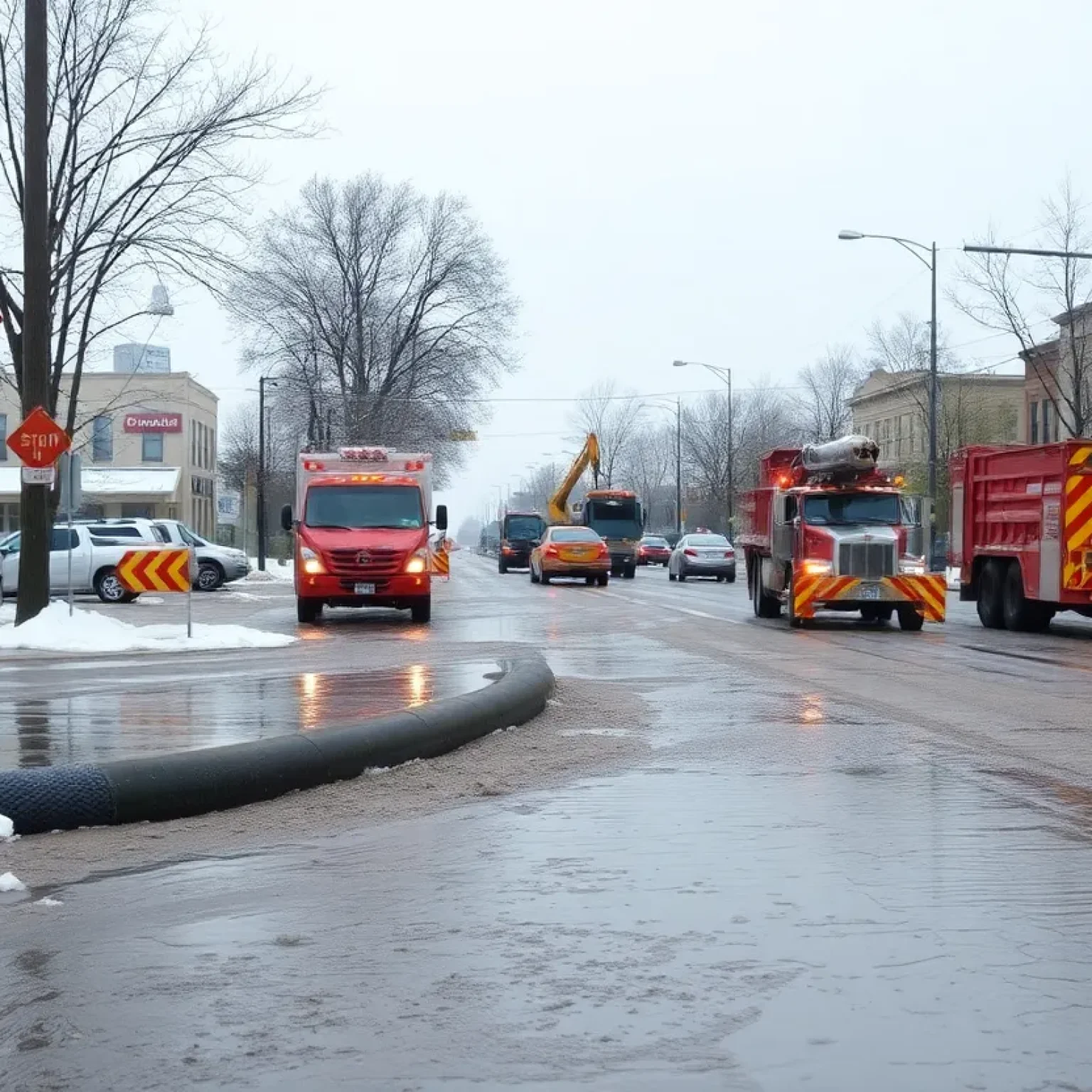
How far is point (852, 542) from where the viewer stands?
2377 centimetres

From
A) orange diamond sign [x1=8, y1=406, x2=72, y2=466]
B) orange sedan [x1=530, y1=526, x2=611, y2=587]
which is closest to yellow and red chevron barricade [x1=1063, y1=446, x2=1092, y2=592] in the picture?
orange diamond sign [x1=8, y1=406, x2=72, y2=466]

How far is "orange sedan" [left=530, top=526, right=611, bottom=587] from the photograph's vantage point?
1742 inches

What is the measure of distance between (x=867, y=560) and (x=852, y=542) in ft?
1.21

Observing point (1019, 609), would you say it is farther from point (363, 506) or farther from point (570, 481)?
point (570, 481)

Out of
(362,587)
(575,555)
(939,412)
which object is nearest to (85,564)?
(362,587)

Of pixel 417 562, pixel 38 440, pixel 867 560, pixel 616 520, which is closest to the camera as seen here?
pixel 38 440

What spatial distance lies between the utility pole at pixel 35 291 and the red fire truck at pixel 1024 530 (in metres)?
14.0

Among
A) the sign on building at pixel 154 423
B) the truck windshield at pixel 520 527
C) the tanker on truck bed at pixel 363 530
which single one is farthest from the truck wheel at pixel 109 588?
the sign on building at pixel 154 423

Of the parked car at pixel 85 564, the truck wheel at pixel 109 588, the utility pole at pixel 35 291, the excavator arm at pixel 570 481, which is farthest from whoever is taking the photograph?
the excavator arm at pixel 570 481

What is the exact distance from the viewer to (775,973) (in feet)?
17.1

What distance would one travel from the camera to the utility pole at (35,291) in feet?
65.8

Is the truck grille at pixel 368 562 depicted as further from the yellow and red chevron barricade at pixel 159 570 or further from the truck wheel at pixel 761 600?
the truck wheel at pixel 761 600

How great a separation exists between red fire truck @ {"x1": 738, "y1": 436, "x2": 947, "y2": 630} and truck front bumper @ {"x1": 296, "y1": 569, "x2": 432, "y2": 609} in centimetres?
575

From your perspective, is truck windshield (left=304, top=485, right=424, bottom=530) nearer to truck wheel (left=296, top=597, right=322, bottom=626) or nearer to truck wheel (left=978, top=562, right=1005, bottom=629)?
truck wheel (left=296, top=597, right=322, bottom=626)
